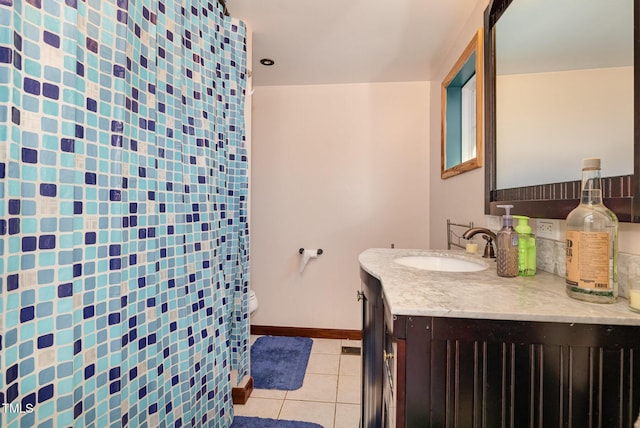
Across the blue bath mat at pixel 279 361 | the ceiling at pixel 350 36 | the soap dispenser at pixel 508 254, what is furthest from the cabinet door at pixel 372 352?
the ceiling at pixel 350 36

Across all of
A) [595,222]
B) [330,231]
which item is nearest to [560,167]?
[595,222]

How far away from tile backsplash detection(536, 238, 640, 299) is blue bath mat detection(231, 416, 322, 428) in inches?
54.4

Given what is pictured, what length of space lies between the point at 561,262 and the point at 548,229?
122 millimetres

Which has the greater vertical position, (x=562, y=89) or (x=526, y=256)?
(x=562, y=89)

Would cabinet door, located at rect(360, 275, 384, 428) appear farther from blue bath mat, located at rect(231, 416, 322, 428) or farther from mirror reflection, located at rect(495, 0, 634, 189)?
mirror reflection, located at rect(495, 0, 634, 189)

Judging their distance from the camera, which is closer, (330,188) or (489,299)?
(489,299)

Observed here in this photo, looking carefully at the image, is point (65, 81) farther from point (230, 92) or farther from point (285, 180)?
point (285, 180)

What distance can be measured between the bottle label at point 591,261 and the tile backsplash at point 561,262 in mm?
96

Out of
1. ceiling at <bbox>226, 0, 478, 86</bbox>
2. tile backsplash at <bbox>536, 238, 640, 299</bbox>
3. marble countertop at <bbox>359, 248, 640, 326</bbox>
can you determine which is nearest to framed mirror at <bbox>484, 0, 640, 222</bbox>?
tile backsplash at <bbox>536, 238, 640, 299</bbox>

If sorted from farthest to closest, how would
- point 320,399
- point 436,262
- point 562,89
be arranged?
point 320,399
point 436,262
point 562,89

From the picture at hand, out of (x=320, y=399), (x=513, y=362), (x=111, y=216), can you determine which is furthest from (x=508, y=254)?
(x=320, y=399)

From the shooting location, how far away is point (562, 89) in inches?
36.0

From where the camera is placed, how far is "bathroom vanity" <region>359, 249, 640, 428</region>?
0.60 m

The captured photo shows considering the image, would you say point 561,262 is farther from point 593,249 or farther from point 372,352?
point 372,352
